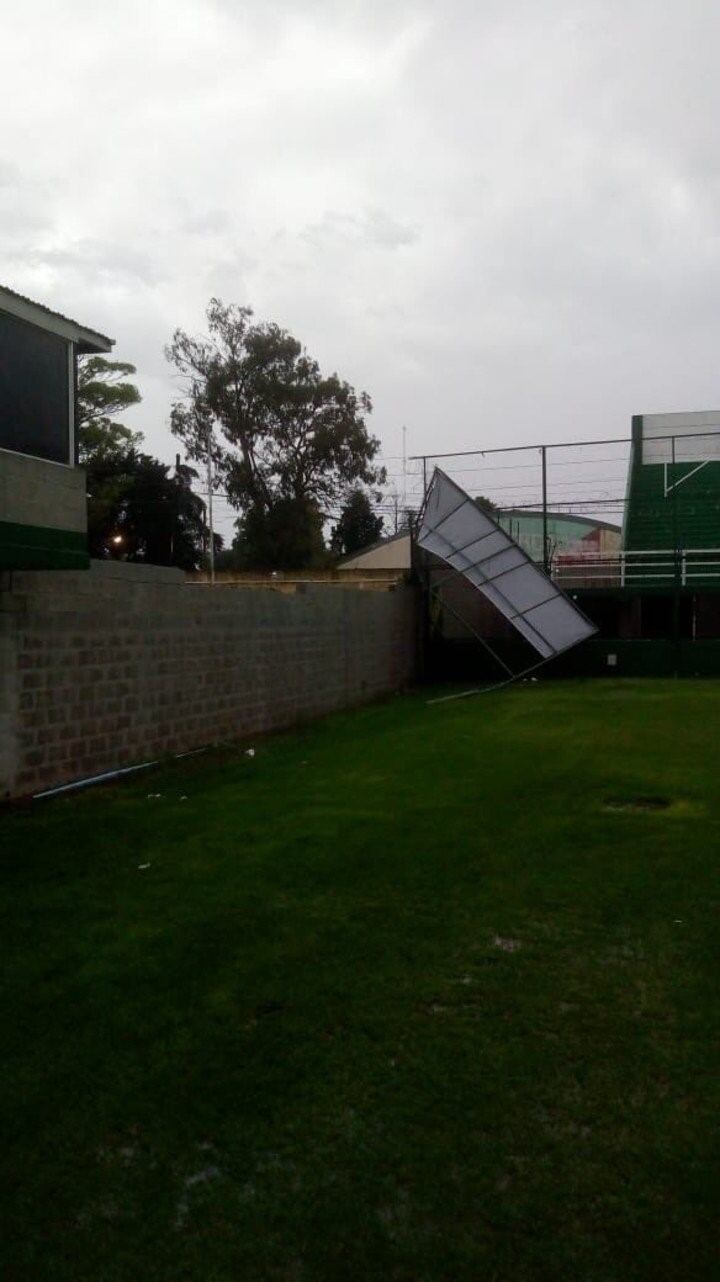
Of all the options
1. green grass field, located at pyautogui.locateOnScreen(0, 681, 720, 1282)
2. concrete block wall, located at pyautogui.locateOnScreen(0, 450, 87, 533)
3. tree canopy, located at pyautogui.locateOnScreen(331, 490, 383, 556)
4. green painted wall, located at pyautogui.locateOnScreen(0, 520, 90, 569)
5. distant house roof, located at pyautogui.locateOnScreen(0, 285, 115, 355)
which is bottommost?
green grass field, located at pyautogui.locateOnScreen(0, 681, 720, 1282)

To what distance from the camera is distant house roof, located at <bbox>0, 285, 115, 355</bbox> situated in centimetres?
799

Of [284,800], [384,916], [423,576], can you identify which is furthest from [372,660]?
[384,916]

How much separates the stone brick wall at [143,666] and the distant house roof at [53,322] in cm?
207

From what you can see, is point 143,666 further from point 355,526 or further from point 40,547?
point 355,526

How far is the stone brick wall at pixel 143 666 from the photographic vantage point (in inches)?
337

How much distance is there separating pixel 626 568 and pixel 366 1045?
21.0 metres

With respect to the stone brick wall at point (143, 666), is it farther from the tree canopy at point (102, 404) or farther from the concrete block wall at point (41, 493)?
the tree canopy at point (102, 404)

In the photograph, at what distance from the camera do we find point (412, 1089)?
11.6 feet

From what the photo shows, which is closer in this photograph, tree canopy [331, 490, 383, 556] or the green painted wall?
the green painted wall

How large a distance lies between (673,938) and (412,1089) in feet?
6.16

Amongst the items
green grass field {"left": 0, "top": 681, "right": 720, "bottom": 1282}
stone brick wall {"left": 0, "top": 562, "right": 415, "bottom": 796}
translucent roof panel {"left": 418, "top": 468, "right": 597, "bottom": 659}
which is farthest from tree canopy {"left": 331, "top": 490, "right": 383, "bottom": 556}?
green grass field {"left": 0, "top": 681, "right": 720, "bottom": 1282}

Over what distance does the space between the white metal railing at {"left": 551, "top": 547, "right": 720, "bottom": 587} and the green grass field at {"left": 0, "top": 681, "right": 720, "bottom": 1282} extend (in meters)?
15.4

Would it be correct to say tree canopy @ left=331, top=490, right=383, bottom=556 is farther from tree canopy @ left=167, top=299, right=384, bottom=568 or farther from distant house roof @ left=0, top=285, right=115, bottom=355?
distant house roof @ left=0, top=285, right=115, bottom=355

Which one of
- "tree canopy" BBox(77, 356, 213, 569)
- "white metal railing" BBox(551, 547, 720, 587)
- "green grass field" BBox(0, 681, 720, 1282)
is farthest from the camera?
"tree canopy" BBox(77, 356, 213, 569)
